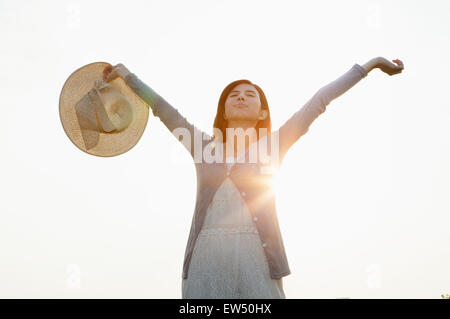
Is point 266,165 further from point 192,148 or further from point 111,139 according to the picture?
point 111,139

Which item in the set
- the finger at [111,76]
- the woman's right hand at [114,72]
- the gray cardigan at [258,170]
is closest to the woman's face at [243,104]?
the gray cardigan at [258,170]

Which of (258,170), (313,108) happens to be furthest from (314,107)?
(258,170)

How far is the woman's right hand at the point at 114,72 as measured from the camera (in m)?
5.64

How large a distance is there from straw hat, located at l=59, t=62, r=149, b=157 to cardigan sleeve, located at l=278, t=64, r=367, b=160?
1644mm

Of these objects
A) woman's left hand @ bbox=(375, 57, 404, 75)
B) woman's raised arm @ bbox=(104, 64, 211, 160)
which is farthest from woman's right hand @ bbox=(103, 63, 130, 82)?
woman's left hand @ bbox=(375, 57, 404, 75)

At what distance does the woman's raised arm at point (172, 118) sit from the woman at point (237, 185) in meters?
0.01

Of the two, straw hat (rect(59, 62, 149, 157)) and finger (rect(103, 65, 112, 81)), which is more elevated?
finger (rect(103, 65, 112, 81))

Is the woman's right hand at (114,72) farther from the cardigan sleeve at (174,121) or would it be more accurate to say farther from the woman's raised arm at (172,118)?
the cardigan sleeve at (174,121)

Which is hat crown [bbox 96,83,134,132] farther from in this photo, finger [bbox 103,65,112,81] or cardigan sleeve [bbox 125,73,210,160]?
cardigan sleeve [bbox 125,73,210,160]

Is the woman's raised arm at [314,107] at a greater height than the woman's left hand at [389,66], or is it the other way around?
the woman's left hand at [389,66]

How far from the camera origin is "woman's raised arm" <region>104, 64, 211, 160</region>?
17.3 feet

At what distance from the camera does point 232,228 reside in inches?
→ 187
